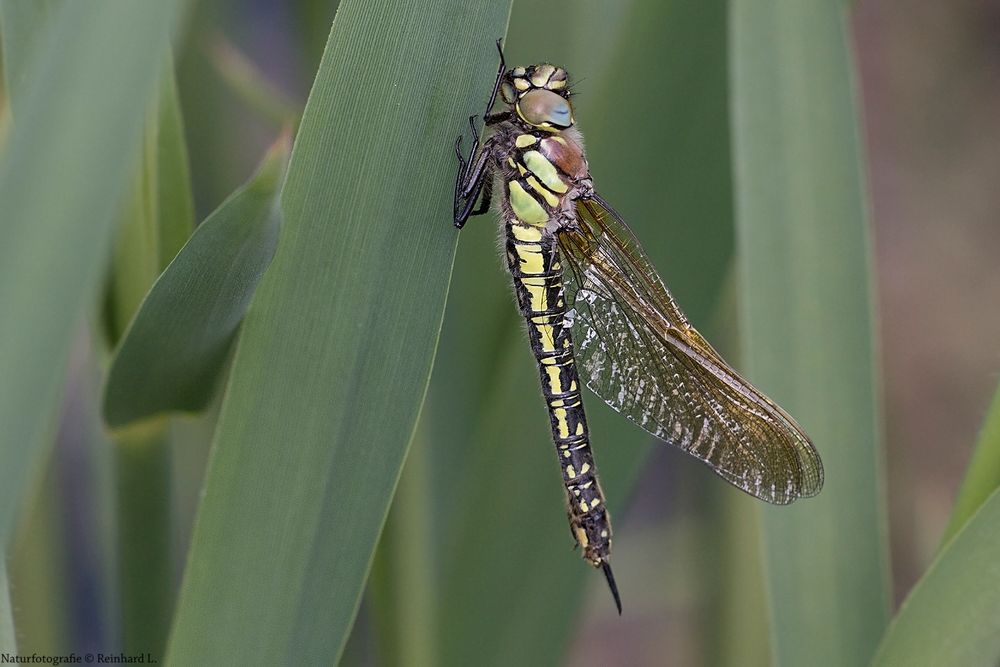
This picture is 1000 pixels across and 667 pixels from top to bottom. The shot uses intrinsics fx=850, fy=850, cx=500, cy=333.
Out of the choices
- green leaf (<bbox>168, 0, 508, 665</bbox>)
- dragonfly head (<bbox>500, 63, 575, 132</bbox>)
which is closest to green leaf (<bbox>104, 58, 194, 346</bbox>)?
green leaf (<bbox>168, 0, 508, 665</bbox>)

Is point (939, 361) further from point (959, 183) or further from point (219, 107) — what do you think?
point (219, 107)

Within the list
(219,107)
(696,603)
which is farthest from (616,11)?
(696,603)

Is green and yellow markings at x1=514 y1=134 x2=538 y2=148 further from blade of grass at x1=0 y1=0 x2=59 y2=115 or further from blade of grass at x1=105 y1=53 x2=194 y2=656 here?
blade of grass at x1=0 y1=0 x2=59 y2=115

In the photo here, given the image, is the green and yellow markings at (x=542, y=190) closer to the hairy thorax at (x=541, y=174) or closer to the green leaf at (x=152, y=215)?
the hairy thorax at (x=541, y=174)

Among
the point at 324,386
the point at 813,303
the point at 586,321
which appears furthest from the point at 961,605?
the point at 586,321

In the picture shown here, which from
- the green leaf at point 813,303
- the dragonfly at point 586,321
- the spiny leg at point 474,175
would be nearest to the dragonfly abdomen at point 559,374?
the dragonfly at point 586,321
